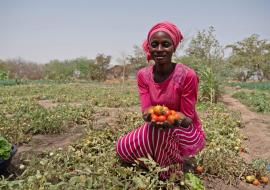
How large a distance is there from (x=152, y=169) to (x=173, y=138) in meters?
0.32

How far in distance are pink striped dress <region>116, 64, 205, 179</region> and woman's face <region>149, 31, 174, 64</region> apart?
202 mm

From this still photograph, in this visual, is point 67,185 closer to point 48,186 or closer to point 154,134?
point 48,186

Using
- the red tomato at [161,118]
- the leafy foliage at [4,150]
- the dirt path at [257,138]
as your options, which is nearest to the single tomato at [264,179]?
the dirt path at [257,138]

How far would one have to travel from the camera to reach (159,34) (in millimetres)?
2529

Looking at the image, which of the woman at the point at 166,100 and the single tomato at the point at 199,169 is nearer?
the woman at the point at 166,100

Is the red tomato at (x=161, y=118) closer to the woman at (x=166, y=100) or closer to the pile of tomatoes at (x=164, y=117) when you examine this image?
the pile of tomatoes at (x=164, y=117)

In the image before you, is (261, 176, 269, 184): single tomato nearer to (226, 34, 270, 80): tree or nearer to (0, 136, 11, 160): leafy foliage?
(0, 136, 11, 160): leafy foliage

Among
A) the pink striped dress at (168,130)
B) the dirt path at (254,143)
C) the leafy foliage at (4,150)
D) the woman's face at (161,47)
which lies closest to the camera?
the woman's face at (161,47)

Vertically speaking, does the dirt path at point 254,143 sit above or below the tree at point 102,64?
below

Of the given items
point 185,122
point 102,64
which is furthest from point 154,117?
point 102,64

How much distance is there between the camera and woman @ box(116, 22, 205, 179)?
2.58m

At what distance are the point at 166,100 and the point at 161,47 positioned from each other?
0.51m

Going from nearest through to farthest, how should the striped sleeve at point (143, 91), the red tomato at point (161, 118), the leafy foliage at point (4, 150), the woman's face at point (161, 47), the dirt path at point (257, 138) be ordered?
the red tomato at point (161, 118), the woman's face at point (161, 47), the striped sleeve at point (143, 91), the leafy foliage at point (4, 150), the dirt path at point (257, 138)

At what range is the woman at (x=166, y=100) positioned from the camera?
8.46 feet
